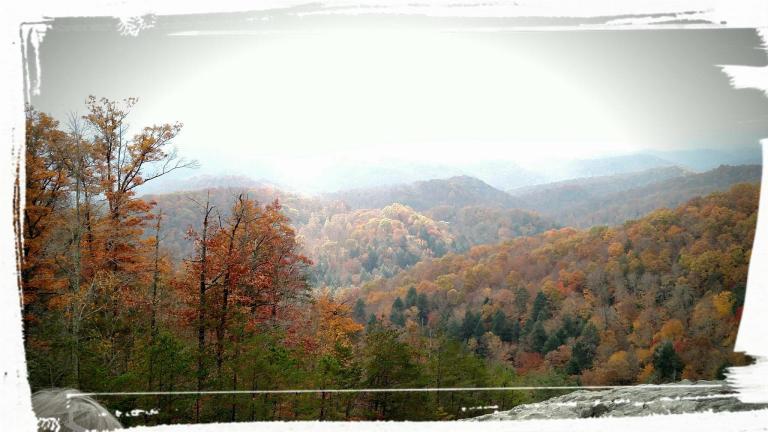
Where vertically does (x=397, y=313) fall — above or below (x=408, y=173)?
below

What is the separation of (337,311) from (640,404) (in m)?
3.61

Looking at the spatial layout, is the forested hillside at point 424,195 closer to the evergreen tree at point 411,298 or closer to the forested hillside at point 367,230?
the forested hillside at point 367,230

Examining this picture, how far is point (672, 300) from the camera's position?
2.90 meters

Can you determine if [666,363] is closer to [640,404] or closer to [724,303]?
[724,303]

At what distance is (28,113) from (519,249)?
4597 millimetres

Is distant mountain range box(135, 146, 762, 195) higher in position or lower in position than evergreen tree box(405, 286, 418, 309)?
higher

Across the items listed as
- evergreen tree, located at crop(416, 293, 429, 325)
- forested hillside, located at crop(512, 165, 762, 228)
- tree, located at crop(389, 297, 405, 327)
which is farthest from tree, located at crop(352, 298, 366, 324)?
forested hillside, located at crop(512, 165, 762, 228)

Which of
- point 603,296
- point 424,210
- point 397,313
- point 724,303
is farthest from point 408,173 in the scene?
point 724,303

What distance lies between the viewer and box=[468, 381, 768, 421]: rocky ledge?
1984 millimetres

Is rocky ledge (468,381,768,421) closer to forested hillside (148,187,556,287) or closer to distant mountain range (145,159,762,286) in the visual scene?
distant mountain range (145,159,762,286)

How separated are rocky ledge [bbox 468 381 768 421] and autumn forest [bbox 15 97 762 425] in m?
0.24

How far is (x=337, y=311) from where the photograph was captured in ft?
17.2

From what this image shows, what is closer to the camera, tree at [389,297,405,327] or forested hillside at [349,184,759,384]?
forested hillside at [349,184,759,384]

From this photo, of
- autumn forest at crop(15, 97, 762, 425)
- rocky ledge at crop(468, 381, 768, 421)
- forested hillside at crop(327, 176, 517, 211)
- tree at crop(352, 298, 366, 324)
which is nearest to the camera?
rocky ledge at crop(468, 381, 768, 421)
